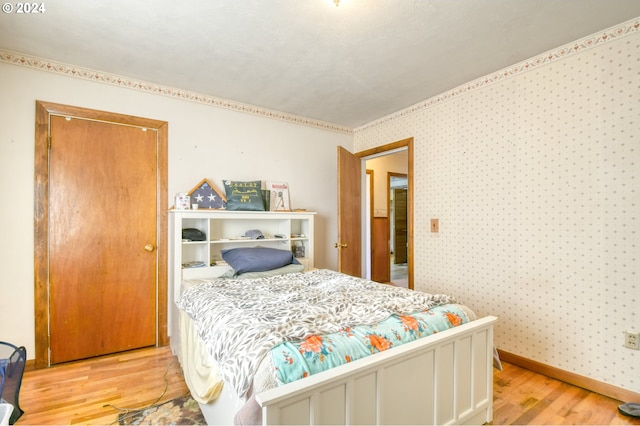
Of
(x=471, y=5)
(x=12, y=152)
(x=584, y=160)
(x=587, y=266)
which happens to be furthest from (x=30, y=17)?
(x=587, y=266)

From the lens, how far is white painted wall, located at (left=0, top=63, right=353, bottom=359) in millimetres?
2322

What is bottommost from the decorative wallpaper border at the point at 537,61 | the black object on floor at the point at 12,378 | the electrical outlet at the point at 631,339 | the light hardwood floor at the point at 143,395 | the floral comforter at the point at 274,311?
the light hardwood floor at the point at 143,395

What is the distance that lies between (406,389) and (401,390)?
33 millimetres

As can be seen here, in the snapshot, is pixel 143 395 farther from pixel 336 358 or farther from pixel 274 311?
pixel 336 358

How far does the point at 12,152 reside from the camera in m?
2.33

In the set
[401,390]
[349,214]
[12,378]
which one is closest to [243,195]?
[349,214]

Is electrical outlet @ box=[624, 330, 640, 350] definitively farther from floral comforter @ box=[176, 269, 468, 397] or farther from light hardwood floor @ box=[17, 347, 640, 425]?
floral comforter @ box=[176, 269, 468, 397]

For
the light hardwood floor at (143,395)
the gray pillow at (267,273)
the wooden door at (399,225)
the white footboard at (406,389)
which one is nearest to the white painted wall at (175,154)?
the light hardwood floor at (143,395)

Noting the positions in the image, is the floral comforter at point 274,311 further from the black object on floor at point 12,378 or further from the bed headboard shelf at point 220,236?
the black object on floor at point 12,378

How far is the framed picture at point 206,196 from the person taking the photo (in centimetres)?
294

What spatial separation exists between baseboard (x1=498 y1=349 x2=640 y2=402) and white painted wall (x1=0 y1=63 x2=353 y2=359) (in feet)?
7.01

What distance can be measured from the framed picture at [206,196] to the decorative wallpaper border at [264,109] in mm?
843

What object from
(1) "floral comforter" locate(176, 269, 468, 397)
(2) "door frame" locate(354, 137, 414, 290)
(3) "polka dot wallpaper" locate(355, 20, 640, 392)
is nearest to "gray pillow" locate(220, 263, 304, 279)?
(1) "floral comforter" locate(176, 269, 468, 397)

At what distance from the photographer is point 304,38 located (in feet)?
6.92
